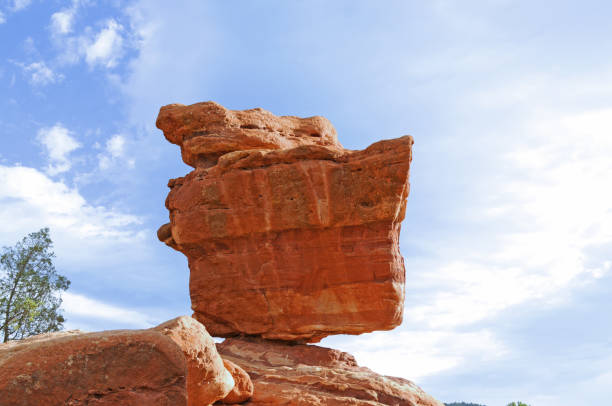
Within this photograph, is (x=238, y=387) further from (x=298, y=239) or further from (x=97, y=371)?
(x=298, y=239)

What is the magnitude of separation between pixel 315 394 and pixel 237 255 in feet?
17.8

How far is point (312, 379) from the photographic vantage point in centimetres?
1438

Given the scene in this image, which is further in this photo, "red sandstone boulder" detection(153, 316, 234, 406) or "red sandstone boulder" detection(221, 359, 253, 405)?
"red sandstone boulder" detection(221, 359, 253, 405)

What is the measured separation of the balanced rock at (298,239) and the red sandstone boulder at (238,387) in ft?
14.3

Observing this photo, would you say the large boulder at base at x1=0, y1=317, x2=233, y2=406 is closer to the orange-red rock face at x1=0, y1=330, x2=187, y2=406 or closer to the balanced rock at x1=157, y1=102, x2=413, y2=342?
the orange-red rock face at x1=0, y1=330, x2=187, y2=406

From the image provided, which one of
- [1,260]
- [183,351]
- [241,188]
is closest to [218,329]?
[241,188]

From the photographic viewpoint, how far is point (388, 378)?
597 inches

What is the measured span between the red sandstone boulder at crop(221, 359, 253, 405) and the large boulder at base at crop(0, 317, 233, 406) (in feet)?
13.3

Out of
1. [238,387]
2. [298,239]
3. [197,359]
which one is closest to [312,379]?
[238,387]

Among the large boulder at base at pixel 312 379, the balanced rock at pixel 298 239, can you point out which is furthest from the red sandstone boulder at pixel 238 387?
the balanced rock at pixel 298 239

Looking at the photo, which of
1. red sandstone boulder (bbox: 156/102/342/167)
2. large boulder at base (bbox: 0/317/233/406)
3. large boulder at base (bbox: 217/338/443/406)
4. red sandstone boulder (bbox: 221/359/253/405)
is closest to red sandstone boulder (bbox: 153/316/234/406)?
large boulder at base (bbox: 0/317/233/406)

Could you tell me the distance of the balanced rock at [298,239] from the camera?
16.5 m

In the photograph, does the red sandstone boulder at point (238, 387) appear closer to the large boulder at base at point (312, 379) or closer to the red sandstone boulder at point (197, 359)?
the large boulder at base at point (312, 379)

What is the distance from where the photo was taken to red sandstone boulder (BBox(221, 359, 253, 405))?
12.1 metres
